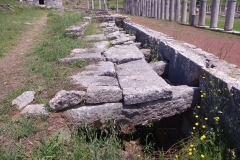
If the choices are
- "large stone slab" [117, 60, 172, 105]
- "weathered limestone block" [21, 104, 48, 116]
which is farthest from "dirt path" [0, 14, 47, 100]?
"large stone slab" [117, 60, 172, 105]

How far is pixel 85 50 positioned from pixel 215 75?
11.1 feet

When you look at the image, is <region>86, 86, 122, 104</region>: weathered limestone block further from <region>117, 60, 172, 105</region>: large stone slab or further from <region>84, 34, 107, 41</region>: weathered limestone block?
<region>84, 34, 107, 41</region>: weathered limestone block

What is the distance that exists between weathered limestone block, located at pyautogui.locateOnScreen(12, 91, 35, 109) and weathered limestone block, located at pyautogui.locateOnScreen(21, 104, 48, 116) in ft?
0.38

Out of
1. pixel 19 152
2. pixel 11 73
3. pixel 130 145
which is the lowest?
pixel 130 145

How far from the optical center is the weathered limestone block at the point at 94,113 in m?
3.32

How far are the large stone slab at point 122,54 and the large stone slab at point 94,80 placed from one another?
3.67 feet

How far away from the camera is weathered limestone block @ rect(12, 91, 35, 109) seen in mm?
3328

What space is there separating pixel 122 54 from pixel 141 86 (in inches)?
79.8

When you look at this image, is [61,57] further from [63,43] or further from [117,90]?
[117,90]

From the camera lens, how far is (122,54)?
5.48 meters

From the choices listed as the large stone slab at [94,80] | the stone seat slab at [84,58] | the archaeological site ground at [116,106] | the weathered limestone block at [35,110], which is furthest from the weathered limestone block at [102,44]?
the weathered limestone block at [35,110]

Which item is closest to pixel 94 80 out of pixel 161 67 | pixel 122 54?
pixel 122 54

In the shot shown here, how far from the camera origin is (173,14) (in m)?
20.5

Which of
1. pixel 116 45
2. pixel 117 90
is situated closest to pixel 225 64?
pixel 117 90
